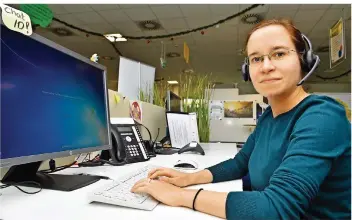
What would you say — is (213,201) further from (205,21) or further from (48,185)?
(205,21)

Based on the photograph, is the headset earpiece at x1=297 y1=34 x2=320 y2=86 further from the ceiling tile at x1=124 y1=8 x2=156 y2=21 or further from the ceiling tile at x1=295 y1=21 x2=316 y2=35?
the ceiling tile at x1=295 y1=21 x2=316 y2=35

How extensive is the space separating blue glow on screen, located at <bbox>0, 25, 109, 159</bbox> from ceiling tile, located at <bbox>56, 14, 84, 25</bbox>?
3863 mm

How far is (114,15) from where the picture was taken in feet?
14.2

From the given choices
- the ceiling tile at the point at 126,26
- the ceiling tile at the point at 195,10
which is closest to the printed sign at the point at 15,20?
the ceiling tile at the point at 195,10

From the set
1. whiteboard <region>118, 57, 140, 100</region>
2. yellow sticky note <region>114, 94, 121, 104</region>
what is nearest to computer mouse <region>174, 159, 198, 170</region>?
yellow sticky note <region>114, 94, 121, 104</region>

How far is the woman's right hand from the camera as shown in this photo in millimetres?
818

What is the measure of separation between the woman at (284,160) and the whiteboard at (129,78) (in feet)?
3.50

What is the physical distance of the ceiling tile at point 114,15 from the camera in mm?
4211

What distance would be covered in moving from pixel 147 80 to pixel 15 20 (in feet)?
4.88

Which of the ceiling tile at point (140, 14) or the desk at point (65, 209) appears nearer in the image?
the desk at point (65, 209)

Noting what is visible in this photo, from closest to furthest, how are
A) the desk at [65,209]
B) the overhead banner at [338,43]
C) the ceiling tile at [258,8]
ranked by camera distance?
the desk at [65,209]
the overhead banner at [338,43]
the ceiling tile at [258,8]

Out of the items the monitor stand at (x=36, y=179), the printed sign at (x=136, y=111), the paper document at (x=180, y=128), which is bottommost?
the monitor stand at (x=36, y=179)

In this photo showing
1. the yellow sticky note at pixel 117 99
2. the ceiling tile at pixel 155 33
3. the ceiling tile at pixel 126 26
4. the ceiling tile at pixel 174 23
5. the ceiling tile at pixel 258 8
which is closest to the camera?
the yellow sticky note at pixel 117 99

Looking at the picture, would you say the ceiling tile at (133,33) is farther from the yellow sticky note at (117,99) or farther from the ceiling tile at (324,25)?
the yellow sticky note at (117,99)
